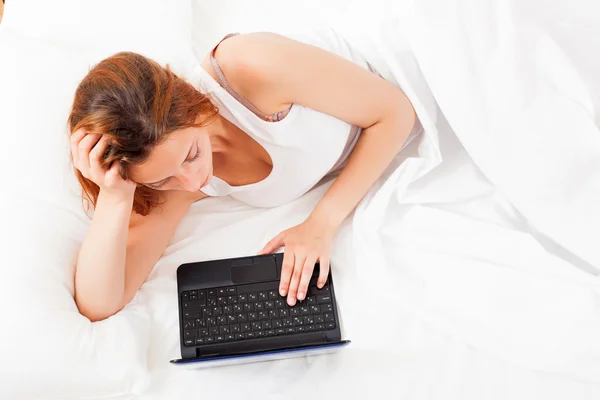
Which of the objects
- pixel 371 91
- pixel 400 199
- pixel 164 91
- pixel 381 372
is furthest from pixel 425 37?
pixel 381 372

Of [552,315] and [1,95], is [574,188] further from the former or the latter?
[1,95]

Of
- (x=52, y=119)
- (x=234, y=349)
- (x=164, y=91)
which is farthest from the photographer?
(x=52, y=119)

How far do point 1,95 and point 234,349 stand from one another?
0.67 m

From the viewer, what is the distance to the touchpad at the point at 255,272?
108cm

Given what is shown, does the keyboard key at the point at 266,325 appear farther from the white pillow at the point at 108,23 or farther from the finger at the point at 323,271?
the white pillow at the point at 108,23

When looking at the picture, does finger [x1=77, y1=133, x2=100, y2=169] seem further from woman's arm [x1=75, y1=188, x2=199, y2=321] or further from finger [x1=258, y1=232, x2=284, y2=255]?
finger [x1=258, y1=232, x2=284, y2=255]

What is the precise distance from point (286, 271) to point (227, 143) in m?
A: 0.29

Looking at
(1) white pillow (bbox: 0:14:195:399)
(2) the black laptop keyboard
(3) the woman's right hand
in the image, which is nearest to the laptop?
(2) the black laptop keyboard

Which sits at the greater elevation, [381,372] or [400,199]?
[400,199]

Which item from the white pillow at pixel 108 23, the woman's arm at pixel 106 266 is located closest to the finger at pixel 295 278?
the woman's arm at pixel 106 266

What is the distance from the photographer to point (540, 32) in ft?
3.50

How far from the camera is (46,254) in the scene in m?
1.01

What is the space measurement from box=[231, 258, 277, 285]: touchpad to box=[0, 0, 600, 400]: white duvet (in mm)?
88

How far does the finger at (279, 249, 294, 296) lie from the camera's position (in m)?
1.05
